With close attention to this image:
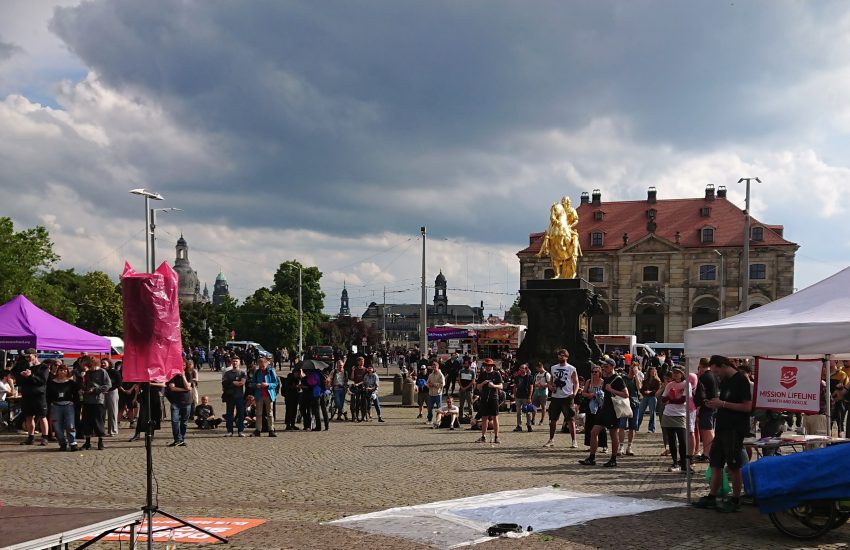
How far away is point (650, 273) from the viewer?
3059 inches

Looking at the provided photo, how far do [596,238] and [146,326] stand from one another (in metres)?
77.7

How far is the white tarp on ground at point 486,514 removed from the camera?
7.84 meters

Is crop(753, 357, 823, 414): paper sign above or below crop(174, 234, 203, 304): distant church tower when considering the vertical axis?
below

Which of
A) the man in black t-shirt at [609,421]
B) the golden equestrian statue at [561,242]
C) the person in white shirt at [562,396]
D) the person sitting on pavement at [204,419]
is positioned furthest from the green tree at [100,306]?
the man in black t-shirt at [609,421]

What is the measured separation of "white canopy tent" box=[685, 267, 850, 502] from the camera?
27.8 feet

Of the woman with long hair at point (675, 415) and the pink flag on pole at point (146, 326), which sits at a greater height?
the pink flag on pole at point (146, 326)

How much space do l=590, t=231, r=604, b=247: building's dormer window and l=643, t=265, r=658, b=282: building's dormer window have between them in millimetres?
5936

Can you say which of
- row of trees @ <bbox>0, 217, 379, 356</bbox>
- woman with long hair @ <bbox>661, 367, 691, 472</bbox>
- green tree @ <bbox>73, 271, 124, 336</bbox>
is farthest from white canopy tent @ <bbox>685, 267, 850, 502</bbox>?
green tree @ <bbox>73, 271, 124, 336</bbox>

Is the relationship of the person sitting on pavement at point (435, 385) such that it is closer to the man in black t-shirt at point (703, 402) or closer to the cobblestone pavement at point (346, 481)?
the cobblestone pavement at point (346, 481)

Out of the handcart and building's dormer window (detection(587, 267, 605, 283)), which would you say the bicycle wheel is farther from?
building's dormer window (detection(587, 267, 605, 283))

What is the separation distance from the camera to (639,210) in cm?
8419

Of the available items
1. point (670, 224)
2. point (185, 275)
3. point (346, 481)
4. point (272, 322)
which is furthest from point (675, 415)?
point (185, 275)

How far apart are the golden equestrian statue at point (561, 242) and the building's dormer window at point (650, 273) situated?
48.2 metres

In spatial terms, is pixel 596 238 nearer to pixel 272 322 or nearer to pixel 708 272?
pixel 708 272
